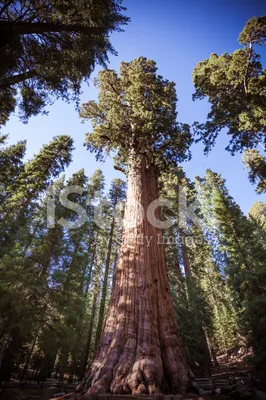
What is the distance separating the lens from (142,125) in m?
8.27

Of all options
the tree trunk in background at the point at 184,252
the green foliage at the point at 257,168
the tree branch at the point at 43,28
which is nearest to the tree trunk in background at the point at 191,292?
the tree trunk in background at the point at 184,252

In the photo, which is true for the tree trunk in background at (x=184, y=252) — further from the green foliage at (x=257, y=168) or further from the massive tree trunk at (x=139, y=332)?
the massive tree trunk at (x=139, y=332)

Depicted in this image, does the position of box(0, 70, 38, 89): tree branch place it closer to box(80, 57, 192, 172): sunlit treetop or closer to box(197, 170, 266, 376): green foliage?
box(80, 57, 192, 172): sunlit treetop

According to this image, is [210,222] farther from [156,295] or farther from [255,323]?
[156,295]

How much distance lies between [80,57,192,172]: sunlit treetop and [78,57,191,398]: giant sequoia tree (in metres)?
0.04

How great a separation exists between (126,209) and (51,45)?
576 centimetres

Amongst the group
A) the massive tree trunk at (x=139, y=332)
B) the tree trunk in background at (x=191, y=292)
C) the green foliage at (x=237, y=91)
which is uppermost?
the green foliage at (x=237, y=91)

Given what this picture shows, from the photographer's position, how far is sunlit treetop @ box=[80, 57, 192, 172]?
324 inches

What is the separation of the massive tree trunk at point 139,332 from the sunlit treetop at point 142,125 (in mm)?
3434

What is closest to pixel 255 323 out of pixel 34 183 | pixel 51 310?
pixel 51 310

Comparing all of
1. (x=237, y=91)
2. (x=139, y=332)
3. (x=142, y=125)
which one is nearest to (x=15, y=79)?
(x=142, y=125)

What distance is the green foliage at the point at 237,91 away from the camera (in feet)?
29.2

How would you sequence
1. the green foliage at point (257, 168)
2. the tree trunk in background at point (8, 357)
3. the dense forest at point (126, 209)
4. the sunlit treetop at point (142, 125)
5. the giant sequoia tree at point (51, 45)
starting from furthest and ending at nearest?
the green foliage at point (257, 168) < the tree trunk in background at point (8, 357) < the sunlit treetop at point (142, 125) < the giant sequoia tree at point (51, 45) < the dense forest at point (126, 209)

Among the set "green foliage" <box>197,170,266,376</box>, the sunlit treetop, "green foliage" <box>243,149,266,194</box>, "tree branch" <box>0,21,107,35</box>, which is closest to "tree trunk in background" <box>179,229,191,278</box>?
"green foliage" <box>197,170,266,376</box>
